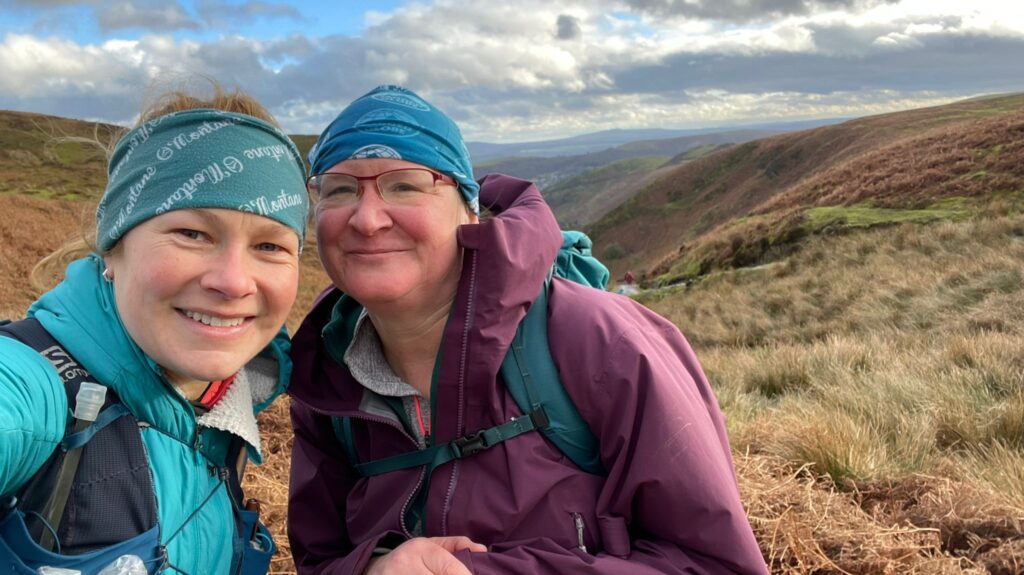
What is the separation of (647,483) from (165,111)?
185 cm

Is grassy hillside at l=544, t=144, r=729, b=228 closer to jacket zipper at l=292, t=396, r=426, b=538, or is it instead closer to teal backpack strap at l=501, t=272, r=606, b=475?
jacket zipper at l=292, t=396, r=426, b=538

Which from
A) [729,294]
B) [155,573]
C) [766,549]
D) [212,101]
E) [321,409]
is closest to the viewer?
[155,573]

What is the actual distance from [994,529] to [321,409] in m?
3.07

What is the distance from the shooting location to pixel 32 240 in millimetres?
22625

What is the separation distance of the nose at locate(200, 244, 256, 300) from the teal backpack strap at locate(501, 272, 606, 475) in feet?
2.66

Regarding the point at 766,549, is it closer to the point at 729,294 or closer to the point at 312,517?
the point at 312,517

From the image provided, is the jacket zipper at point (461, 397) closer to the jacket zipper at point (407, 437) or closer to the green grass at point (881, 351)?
the jacket zipper at point (407, 437)

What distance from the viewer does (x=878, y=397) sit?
18.9 feet

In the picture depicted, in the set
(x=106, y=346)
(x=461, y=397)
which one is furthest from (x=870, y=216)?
(x=106, y=346)

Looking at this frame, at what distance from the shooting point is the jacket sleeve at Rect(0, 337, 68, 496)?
4.93 ft

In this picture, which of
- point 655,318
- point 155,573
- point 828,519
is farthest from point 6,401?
point 828,519

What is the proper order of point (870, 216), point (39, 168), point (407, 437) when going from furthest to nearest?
point (39, 168)
point (870, 216)
point (407, 437)

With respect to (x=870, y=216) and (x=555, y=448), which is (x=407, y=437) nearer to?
(x=555, y=448)

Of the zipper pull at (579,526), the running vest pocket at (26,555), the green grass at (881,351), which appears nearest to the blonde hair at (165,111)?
the running vest pocket at (26,555)
